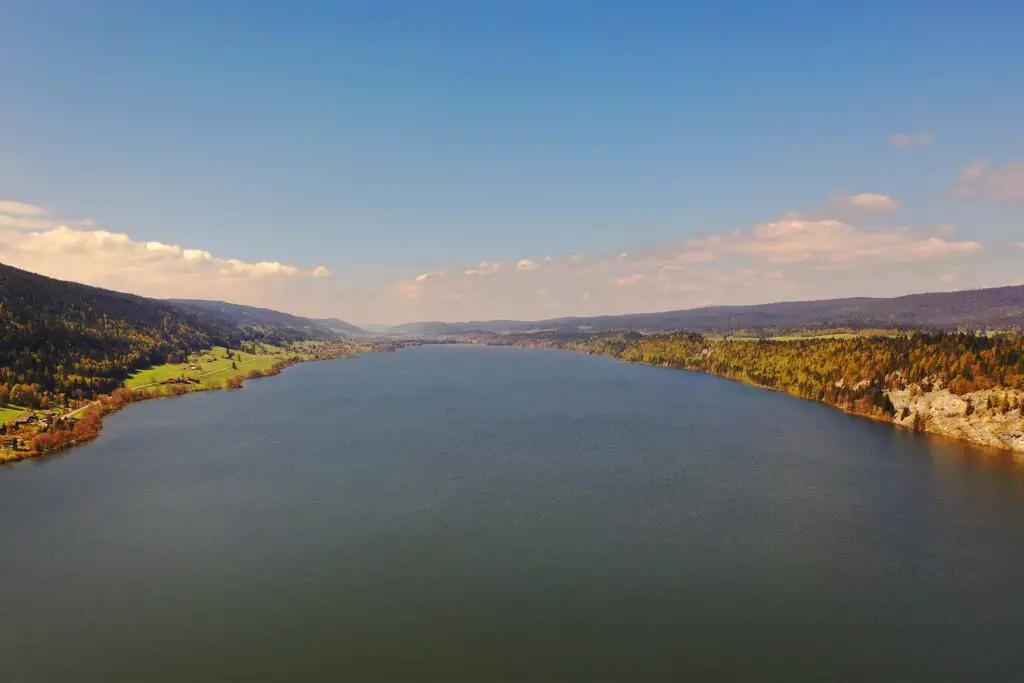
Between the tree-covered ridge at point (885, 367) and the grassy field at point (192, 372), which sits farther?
the grassy field at point (192, 372)

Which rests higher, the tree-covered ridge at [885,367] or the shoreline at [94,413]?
the tree-covered ridge at [885,367]

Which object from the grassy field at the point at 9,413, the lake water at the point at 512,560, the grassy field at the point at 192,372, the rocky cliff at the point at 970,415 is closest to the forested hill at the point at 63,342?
the grassy field at the point at 9,413

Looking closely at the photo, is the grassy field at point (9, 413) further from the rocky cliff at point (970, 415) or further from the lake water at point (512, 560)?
the rocky cliff at point (970, 415)

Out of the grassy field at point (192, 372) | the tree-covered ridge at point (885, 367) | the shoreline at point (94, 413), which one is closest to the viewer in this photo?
the shoreline at point (94, 413)

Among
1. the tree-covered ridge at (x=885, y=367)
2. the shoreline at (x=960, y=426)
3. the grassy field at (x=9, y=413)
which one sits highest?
the tree-covered ridge at (x=885, y=367)

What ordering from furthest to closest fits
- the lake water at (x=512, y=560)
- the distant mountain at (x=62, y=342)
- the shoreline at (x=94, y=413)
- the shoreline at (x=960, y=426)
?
the distant mountain at (x=62, y=342) → the shoreline at (x=960, y=426) → the shoreline at (x=94, y=413) → the lake water at (x=512, y=560)

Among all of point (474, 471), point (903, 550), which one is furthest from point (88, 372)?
point (903, 550)

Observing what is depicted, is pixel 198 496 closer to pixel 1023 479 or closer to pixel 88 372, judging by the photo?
pixel 88 372
